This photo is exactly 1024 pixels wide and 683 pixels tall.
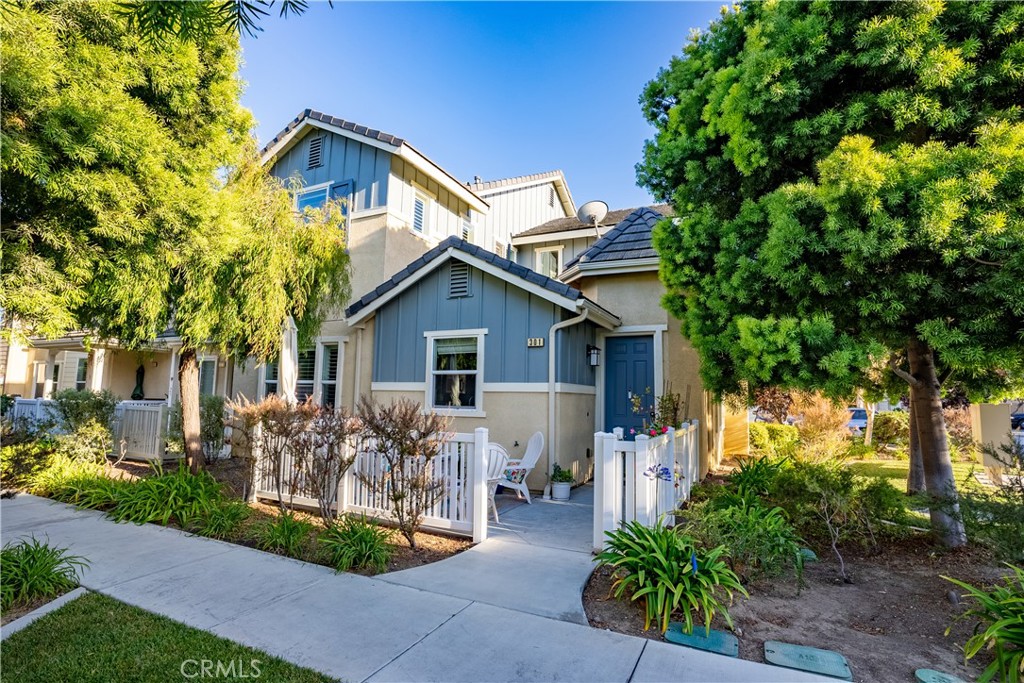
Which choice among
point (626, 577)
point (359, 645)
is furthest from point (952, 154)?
point (359, 645)

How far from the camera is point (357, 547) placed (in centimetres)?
519

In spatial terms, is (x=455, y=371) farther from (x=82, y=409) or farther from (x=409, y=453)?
(x=82, y=409)

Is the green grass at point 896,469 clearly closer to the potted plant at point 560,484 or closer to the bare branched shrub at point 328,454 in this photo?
the potted plant at point 560,484

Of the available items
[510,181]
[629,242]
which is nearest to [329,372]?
[629,242]

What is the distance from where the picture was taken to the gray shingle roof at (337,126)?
1133cm

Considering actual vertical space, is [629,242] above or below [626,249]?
above

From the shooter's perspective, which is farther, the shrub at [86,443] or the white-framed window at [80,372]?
the white-framed window at [80,372]

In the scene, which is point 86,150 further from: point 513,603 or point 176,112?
point 513,603

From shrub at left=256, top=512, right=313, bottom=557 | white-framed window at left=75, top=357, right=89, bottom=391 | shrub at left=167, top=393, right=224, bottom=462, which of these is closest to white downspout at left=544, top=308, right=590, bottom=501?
shrub at left=256, top=512, right=313, bottom=557

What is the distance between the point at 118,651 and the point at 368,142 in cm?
1074

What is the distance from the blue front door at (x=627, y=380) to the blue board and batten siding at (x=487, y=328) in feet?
1.79

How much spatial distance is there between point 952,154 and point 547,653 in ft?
18.4

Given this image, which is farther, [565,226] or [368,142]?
[565,226]

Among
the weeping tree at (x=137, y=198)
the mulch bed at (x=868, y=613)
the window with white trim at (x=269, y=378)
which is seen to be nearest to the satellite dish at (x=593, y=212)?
the weeping tree at (x=137, y=198)
